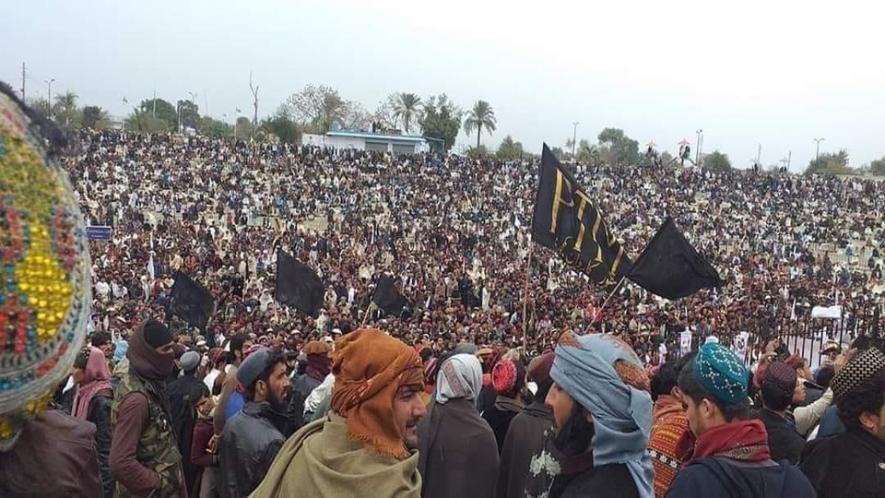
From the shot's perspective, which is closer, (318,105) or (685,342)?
(685,342)

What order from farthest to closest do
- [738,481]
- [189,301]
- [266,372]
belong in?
[189,301] → [266,372] → [738,481]

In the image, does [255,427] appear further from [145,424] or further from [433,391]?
[433,391]

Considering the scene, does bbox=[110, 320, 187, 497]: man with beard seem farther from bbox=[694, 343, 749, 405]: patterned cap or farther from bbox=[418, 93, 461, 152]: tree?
bbox=[418, 93, 461, 152]: tree

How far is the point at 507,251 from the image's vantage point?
26.8 meters

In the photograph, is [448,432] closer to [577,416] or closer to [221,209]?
[577,416]

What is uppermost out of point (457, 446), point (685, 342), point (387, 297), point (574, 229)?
point (574, 229)

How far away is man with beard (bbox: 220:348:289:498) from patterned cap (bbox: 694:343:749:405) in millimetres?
1716

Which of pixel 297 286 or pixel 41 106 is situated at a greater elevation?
pixel 41 106

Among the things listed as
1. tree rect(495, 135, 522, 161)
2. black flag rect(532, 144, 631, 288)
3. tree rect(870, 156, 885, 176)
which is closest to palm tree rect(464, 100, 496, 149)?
tree rect(495, 135, 522, 161)

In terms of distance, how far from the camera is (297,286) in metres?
11.0

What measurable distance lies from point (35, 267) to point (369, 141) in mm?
54547

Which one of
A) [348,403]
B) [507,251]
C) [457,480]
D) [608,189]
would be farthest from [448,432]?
[608,189]

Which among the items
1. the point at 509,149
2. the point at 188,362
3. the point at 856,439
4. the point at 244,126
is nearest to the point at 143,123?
the point at 244,126

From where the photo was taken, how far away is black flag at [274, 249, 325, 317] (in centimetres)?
1095
